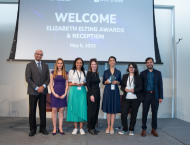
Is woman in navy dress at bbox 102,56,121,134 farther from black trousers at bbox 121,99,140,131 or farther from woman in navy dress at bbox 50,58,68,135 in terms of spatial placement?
woman in navy dress at bbox 50,58,68,135

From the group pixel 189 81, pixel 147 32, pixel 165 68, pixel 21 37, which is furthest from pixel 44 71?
pixel 189 81

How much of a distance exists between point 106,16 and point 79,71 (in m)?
2.01

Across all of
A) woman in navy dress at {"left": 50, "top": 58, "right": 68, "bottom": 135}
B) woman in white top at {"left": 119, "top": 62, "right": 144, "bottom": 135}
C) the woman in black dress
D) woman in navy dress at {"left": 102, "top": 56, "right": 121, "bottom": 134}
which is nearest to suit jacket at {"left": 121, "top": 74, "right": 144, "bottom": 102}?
woman in white top at {"left": 119, "top": 62, "right": 144, "bottom": 135}

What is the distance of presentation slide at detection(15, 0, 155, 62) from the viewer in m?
4.32

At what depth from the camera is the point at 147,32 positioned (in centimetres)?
454

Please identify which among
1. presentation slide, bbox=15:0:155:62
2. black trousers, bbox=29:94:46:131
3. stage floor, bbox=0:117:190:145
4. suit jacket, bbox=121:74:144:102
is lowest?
stage floor, bbox=0:117:190:145

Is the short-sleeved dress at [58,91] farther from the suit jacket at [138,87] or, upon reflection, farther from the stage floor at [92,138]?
the suit jacket at [138,87]

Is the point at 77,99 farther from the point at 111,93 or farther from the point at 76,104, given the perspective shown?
the point at 111,93

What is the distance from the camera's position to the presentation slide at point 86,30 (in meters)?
4.32

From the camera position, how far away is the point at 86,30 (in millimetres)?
4438

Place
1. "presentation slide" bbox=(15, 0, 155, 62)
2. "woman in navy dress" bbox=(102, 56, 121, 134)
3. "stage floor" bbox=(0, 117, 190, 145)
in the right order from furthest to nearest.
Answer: "presentation slide" bbox=(15, 0, 155, 62) < "woman in navy dress" bbox=(102, 56, 121, 134) < "stage floor" bbox=(0, 117, 190, 145)

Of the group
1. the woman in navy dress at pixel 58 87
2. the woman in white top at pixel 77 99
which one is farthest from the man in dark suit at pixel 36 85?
the woman in white top at pixel 77 99

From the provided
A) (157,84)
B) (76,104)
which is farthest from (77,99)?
(157,84)

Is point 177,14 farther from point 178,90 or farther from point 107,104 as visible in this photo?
point 107,104
